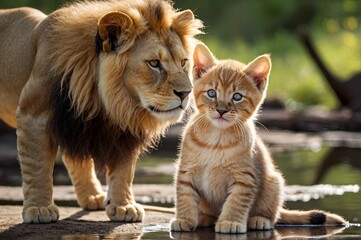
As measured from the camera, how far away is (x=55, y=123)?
625 cm

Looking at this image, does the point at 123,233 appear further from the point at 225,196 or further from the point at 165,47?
the point at 165,47

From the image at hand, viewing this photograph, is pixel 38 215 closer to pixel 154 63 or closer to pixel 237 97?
pixel 154 63

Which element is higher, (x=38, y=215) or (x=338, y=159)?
(x=38, y=215)

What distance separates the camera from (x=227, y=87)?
5.78 metres

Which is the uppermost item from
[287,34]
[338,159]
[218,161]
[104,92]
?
[104,92]

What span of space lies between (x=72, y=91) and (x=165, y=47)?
58 cm

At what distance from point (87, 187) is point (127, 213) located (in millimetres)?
730

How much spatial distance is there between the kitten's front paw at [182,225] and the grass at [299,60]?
9.92 meters

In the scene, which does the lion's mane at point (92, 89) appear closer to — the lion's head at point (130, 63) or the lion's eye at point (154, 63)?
the lion's head at point (130, 63)

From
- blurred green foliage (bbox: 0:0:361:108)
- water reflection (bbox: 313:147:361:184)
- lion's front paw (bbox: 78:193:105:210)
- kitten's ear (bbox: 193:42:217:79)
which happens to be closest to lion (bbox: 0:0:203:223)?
kitten's ear (bbox: 193:42:217:79)

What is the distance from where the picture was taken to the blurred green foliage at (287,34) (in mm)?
17422

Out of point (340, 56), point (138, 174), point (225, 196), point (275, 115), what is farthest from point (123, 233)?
point (340, 56)

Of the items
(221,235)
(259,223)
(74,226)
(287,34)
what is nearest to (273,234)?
(259,223)

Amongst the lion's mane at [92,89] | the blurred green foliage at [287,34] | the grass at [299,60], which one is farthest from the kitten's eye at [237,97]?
the blurred green foliage at [287,34]
